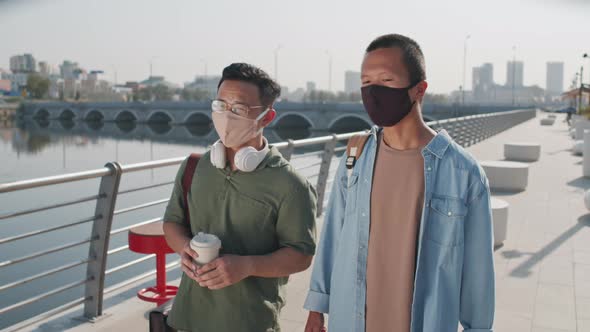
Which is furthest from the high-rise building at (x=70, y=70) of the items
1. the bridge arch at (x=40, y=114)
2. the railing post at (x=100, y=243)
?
the railing post at (x=100, y=243)

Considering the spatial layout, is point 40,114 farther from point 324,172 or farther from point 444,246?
point 444,246

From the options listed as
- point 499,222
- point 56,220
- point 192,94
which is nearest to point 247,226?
point 499,222

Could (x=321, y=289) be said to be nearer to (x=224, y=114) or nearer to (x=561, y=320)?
(x=224, y=114)

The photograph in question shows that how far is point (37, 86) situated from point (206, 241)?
129m

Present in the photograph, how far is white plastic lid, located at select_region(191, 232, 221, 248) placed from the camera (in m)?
1.76

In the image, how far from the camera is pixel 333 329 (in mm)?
2045

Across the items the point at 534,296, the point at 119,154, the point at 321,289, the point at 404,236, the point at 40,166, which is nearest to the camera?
the point at 404,236

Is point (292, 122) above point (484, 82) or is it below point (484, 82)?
below

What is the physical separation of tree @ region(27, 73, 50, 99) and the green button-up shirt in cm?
12876

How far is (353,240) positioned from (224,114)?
0.57m

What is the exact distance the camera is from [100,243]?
3955mm

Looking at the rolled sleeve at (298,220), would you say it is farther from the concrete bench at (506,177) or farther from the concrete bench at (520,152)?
the concrete bench at (520,152)

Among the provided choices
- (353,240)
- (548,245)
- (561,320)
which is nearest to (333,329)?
(353,240)

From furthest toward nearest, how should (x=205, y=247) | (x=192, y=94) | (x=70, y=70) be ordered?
(x=70, y=70) < (x=192, y=94) < (x=205, y=247)
